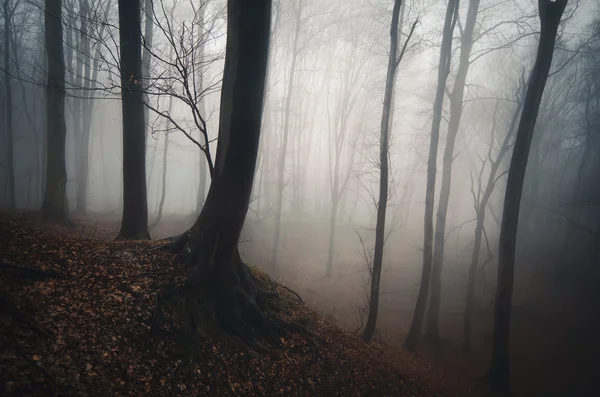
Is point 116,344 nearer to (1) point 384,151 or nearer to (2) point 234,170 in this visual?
(2) point 234,170

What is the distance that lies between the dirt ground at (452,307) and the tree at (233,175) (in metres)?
5.00

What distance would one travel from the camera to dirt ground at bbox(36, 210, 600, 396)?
9.91 m

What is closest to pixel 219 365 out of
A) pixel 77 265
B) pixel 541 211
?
pixel 77 265

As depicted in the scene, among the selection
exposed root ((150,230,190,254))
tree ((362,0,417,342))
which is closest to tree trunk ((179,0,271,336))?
exposed root ((150,230,190,254))

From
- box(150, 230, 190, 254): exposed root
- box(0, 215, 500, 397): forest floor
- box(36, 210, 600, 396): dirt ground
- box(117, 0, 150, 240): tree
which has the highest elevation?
box(117, 0, 150, 240): tree

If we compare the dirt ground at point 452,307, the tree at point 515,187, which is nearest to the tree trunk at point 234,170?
the dirt ground at point 452,307

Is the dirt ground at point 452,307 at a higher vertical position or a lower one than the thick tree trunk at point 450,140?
lower

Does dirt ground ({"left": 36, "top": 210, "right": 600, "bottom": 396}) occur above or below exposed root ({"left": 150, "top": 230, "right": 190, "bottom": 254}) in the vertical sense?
below

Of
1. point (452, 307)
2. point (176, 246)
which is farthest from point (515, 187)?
point (452, 307)

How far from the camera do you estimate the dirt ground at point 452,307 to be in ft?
32.5

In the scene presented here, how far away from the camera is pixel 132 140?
6.68 m

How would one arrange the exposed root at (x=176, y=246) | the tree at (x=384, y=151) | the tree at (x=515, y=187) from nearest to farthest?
1. the exposed root at (x=176, y=246)
2. the tree at (x=515, y=187)
3. the tree at (x=384, y=151)

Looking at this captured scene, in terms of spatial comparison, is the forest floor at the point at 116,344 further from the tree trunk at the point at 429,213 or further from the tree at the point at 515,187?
the tree trunk at the point at 429,213

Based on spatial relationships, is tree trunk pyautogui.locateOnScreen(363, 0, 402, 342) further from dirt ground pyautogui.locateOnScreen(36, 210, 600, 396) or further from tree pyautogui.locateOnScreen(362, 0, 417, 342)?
dirt ground pyautogui.locateOnScreen(36, 210, 600, 396)
